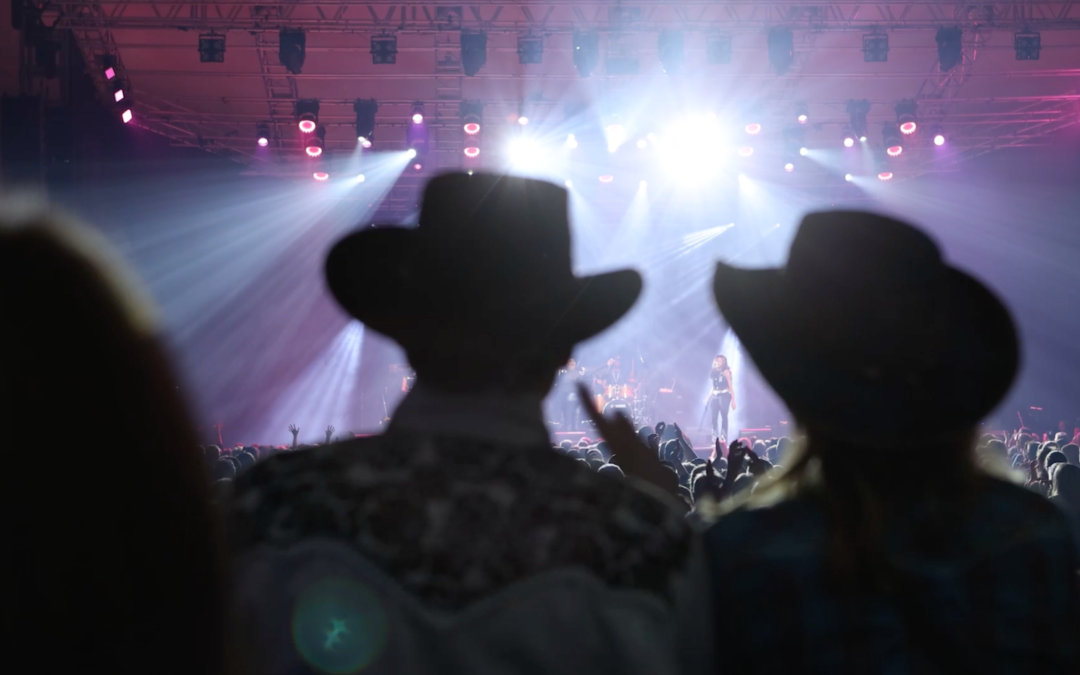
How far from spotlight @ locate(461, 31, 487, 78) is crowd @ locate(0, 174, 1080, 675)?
10205 mm

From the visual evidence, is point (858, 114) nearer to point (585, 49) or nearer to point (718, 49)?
point (718, 49)

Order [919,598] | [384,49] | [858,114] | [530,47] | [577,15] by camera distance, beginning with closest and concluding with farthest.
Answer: [919,598], [384,49], [530,47], [577,15], [858,114]

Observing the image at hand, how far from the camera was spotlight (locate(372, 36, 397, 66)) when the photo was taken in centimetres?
1123

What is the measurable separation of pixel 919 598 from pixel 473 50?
1095 centimetres

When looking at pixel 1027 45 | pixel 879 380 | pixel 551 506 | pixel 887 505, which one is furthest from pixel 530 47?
pixel 551 506

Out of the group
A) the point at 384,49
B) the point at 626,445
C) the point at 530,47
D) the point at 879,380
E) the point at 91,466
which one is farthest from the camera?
the point at 530,47

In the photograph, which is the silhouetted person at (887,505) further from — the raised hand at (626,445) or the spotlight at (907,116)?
the spotlight at (907,116)

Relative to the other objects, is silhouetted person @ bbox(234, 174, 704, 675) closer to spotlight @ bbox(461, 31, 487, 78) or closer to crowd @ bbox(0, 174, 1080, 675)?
crowd @ bbox(0, 174, 1080, 675)

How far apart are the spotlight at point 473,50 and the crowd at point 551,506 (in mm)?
10205

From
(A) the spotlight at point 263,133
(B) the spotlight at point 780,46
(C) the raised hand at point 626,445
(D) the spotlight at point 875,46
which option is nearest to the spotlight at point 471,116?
(A) the spotlight at point 263,133

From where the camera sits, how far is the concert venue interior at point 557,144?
11500 mm

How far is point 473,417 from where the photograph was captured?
1421 millimetres

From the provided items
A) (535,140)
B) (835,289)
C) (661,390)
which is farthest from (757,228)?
(835,289)

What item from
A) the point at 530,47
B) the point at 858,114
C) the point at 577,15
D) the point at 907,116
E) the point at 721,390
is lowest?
the point at 721,390
